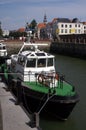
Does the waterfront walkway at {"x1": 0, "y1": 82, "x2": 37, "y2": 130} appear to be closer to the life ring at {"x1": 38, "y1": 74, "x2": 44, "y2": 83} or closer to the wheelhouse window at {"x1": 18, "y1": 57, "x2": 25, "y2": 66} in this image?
the life ring at {"x1": 38, "y1": 74, "x2": 44, "y2": 83}

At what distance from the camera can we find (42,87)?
15617 millimetres

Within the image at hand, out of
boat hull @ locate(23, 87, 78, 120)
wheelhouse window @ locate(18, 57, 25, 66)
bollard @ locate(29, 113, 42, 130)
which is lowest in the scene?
boat hull @ locate(23, 87, 78, 120)

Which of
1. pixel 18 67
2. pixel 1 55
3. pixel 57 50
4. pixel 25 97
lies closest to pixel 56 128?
pixel 25 97

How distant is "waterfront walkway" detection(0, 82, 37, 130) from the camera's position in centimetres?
1129

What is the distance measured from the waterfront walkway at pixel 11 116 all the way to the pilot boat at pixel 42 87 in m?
0.88

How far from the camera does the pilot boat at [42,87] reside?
1454 cm

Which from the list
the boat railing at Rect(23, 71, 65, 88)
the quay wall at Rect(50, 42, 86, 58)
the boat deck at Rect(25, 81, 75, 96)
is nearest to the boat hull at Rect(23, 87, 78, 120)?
the boat deck at Rect(25, 81, 75, 96)

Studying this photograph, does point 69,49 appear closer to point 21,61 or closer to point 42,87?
point 21,61

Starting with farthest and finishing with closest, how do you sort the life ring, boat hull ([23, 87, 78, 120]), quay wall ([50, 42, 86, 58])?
quay wall ([50, 42, 86, 58]) < the life ring < boat hull ([23, 87, 78, 120])

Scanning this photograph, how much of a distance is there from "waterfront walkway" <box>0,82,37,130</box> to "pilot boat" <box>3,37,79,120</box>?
0.88m

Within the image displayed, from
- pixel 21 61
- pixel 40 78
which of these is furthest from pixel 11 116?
pixel 21 61

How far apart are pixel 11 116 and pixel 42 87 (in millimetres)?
3543

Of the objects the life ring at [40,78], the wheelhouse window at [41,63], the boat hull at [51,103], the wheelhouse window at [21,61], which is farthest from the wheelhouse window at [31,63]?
the boat hull at [51,103]

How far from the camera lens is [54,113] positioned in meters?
14.9
